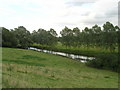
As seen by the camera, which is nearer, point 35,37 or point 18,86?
point 18,86

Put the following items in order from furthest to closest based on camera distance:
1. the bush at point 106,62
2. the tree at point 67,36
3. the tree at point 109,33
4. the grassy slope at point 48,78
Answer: the tree at point 67,36, the tree at point 109,33, the bush at point 106,62, the grassy slope at point 48,78

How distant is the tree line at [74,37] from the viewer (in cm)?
7506

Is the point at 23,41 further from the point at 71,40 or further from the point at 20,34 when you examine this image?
the point at 71,40

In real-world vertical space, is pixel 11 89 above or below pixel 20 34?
below

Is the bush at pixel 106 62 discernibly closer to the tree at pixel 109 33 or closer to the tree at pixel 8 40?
the tree at pixel 109 33

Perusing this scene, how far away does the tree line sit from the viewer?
75062 millimetres

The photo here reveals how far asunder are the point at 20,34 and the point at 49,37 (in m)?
24.0

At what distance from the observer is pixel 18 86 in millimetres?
10797

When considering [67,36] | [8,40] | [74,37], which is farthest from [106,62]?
[67,36]

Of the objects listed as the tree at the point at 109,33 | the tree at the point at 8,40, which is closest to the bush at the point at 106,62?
the tree at the point at 109,33

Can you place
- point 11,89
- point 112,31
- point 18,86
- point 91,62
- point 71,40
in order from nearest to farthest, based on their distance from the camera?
point 11,89 < point 18,86 < point 91,62 < point 112,31 < point 71,40

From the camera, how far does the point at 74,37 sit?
106 metres

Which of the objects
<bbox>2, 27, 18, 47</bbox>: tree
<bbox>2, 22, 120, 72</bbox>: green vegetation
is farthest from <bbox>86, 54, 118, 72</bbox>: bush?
<bbox>2, 27, 18, 47</bbox>: tree

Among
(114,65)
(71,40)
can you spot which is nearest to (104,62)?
(114,65)
